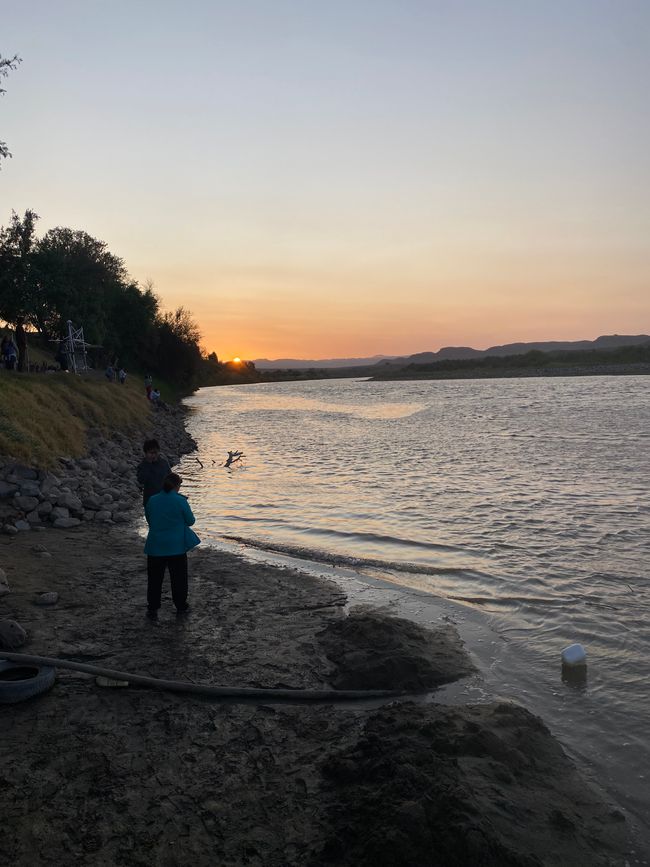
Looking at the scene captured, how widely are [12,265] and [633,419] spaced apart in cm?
3632

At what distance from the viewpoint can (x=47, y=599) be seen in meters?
7.68

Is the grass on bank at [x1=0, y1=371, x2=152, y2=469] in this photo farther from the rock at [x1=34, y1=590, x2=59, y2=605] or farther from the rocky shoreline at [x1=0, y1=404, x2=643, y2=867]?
the rocky shoreline at [x1=0, y1=404, x2=643, y2=867]

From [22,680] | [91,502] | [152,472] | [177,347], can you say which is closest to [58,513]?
[91,502]

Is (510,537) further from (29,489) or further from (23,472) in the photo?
(23,472)

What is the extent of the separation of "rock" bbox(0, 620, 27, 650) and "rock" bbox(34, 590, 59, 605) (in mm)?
1211

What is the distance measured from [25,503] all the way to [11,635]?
6.14 meters

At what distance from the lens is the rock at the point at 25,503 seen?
1177 centimetres

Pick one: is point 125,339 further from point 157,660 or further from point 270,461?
point 157,660

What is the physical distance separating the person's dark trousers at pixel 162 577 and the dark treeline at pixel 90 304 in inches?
1090

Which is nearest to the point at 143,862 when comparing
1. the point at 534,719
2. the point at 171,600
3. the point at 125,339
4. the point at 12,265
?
the point at 534,719

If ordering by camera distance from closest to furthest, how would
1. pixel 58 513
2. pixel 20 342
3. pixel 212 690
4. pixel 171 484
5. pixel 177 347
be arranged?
1. pixel 212 690
2. pixel 171 484
3. pixel 58 513
4. pixel 20 342
5. pixel 177 347

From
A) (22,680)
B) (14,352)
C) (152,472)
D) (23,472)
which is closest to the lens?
(22,680)

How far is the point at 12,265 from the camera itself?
30.9 meters

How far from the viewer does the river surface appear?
5973 mm
